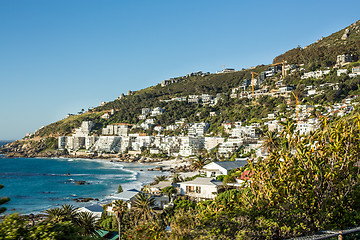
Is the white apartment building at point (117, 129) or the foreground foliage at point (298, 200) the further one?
the white apartment building at point (117, 129)

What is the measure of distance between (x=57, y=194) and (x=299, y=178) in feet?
129

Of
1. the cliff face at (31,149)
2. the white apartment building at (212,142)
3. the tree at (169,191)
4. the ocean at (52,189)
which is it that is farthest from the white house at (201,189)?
the cliff face at (31,149)

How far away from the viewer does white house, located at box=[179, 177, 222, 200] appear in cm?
3073

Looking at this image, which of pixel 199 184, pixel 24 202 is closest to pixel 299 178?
pixel 199 184

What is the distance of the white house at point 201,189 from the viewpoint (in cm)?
3073

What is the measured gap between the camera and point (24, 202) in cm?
3831

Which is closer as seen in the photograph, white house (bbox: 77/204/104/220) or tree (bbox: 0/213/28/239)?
tree (bbox: 0/213/28/239)

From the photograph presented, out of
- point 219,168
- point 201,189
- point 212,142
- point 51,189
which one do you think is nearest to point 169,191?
point 201,189

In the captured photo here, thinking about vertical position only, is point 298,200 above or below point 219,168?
above

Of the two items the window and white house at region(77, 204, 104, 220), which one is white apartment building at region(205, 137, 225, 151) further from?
white house at region(77, 204, 104, 220)

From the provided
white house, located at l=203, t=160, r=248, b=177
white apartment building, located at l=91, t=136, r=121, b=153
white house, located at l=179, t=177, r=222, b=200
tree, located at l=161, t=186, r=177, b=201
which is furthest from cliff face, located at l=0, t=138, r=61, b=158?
white house, located at l=179, t=177, r=222, b=200

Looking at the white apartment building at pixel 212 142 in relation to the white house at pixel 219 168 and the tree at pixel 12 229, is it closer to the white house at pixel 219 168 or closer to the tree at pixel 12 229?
the white house at pixel 219 168

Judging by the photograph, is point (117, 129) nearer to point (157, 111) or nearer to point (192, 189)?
point (157, 111)

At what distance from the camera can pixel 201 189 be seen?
103ft
